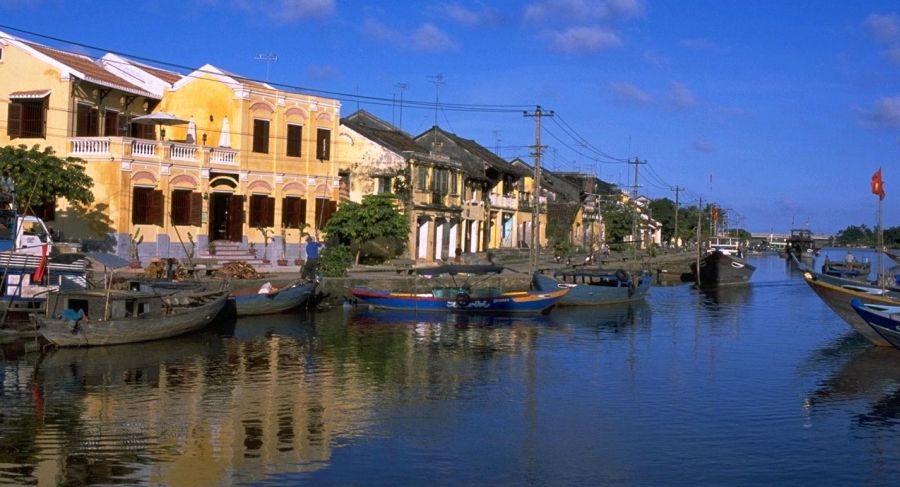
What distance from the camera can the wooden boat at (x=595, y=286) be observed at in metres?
46.9

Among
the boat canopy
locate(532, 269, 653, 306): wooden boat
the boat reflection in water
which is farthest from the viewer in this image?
locate(532, 269, 653, 306): wooden boat

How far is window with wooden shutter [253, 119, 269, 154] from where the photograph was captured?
46188 mm

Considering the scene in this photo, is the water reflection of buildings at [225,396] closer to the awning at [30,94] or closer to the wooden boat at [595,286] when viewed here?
the wooden boat at [595,286]

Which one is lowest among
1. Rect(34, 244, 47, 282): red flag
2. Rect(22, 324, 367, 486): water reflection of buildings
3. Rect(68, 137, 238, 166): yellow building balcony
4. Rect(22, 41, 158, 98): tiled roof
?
Rect(22, 324, 367, 486): water reflection of buildings

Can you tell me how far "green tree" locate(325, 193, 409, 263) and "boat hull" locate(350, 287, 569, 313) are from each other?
6296mm

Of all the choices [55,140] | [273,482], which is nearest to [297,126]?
[55,140]

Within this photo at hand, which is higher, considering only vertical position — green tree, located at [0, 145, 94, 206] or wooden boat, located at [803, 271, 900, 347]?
green tree, located at [0, 145, 94, 206]

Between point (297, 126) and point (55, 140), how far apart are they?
11.7 metres

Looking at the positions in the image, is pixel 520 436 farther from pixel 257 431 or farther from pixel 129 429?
pixel 129 429

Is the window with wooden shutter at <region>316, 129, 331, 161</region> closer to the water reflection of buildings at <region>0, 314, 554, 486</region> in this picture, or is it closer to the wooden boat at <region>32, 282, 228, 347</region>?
the water reflection of buildings at <region>0, 314, 554, 486</region>

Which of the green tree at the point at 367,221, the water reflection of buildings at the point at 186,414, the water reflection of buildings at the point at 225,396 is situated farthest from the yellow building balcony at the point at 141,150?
the water reflection of buildings at the point at 186,414

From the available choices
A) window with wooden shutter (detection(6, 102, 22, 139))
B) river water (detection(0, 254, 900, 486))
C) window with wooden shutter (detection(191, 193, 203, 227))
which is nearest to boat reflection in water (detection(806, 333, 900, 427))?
river water (detection(0, 254, 900, 486))

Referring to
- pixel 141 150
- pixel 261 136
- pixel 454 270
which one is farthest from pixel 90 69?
pixel 454 270

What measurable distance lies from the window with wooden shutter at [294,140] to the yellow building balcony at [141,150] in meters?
4.04
